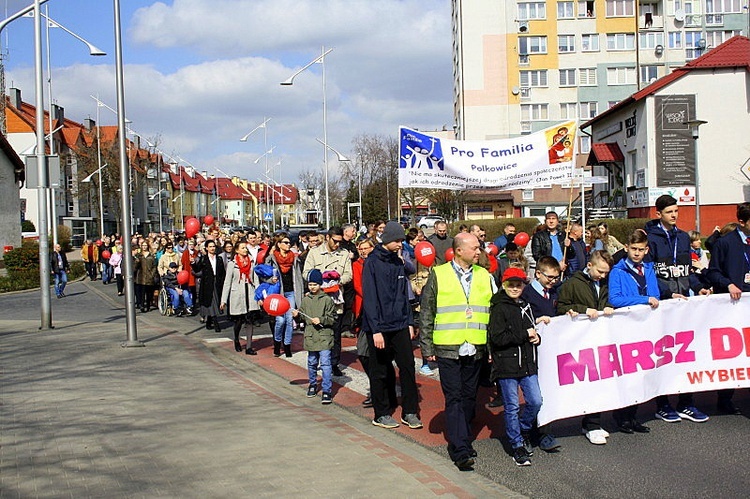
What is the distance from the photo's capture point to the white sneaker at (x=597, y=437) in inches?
291

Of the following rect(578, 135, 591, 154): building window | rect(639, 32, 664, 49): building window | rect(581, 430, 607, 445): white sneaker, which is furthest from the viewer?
rect(578, 135, 591, 154): building window

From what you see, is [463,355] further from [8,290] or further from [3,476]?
[8,290]

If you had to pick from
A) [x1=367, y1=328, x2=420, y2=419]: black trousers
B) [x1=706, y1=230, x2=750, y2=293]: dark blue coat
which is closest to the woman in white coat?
[x1=367, y1=328, x2=420, y2=419]: black trousers

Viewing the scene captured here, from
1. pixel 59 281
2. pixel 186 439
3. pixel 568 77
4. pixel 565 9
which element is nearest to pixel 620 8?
pixel 565 9

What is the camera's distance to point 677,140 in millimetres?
42094

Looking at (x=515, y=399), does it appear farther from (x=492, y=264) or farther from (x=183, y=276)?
(x=183, y=276)

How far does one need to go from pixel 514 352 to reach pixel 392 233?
83.9 inches

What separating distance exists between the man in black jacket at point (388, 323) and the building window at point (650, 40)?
6537cm

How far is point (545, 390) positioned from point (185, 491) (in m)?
3.26

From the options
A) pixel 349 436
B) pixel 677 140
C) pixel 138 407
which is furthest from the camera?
pixel 677 140

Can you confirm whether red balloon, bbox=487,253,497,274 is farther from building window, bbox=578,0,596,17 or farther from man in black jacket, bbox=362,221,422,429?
building window, bbox=578,0,596,17

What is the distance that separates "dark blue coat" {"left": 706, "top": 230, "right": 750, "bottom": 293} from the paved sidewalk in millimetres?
3502

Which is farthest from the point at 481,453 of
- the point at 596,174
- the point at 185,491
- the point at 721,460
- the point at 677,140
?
the point at 596,174

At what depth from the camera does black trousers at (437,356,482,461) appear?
687 centimetres
